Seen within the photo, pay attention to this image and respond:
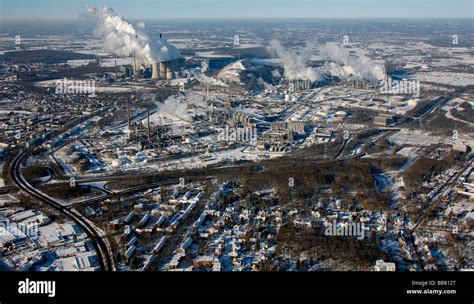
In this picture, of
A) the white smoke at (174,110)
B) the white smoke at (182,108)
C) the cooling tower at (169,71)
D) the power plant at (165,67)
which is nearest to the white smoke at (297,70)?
the power plant at (165,67)

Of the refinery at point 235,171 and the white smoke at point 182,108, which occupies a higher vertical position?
the white smoke at point 182,108

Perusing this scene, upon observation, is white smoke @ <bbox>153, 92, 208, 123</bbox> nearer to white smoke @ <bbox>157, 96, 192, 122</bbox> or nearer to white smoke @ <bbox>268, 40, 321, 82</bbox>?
white smoke @ <bbox>157, 96, 192, 122</bbox>

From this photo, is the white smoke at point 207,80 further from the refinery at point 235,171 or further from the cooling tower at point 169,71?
the cooling tower at point 169,71

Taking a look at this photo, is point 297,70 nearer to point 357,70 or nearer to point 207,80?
point 357,70

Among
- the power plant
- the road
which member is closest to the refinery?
the road

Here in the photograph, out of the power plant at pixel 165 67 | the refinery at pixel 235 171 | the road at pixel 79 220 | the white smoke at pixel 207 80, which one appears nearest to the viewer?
the road at pixel 79 220

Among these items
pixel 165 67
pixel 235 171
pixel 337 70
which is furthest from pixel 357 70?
pixel 235 171

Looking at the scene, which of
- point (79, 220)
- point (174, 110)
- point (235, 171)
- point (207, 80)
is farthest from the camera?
point (207, 80)

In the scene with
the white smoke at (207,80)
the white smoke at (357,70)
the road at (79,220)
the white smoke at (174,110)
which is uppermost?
the white smoke at (357,70)
